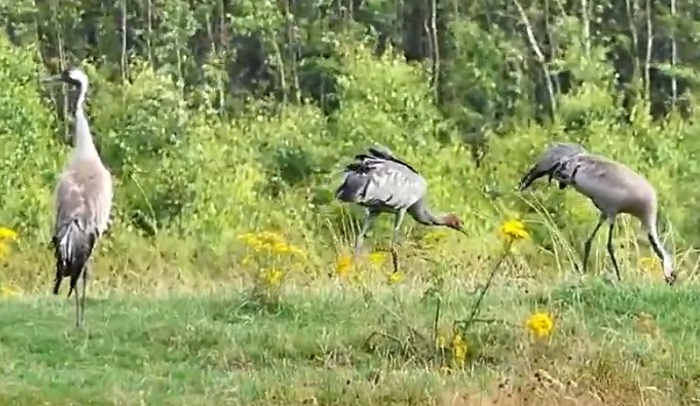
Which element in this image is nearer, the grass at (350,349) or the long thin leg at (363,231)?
the grass at (350,349)

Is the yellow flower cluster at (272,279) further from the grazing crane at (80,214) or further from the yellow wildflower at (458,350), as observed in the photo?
the yellow wildflower at (458,350)

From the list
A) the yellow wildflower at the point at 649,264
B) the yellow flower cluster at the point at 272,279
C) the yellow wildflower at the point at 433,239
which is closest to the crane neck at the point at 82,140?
the yellow flower cluster at the point at 272,279

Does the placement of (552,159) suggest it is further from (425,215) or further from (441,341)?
(441,341)

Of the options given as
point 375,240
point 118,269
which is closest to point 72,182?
point 118,269

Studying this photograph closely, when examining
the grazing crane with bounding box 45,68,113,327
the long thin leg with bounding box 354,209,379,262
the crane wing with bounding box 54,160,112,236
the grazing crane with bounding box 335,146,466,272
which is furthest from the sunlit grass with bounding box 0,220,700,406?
the grazing crane with bounding box 335,146,466,272

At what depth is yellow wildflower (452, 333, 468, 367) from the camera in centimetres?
858

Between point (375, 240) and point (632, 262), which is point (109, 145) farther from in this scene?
point (632, 262)

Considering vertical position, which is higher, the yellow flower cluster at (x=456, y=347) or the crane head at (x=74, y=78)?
the crane head at (x=74, y=78)

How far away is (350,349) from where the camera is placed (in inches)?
351

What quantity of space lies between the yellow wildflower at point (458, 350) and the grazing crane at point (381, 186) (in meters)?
4.64

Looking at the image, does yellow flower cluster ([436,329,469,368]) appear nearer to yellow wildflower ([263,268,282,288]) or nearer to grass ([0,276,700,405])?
grass ([0,276,700,405])

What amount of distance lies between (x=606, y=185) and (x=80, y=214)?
4405 mm

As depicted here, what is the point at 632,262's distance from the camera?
14.5 metres

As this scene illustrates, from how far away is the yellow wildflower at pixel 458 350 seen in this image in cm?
858
